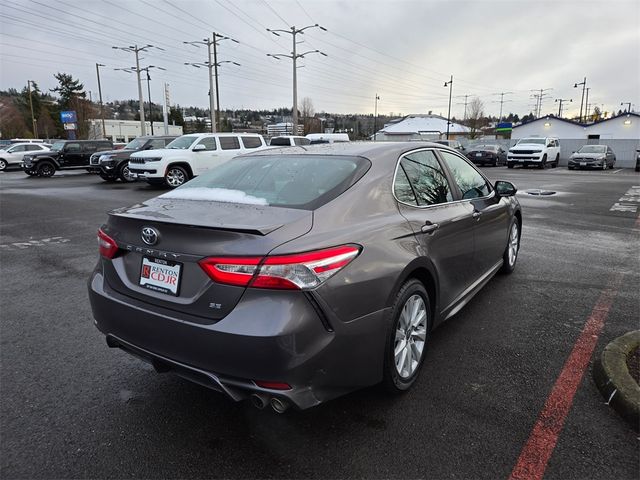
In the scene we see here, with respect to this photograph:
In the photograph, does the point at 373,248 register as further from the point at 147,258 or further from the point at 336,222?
the point at 147,258

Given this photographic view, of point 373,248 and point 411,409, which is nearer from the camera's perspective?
point 373,248

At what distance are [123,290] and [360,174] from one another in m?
1.60

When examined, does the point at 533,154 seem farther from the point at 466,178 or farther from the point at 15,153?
the point at 15,153

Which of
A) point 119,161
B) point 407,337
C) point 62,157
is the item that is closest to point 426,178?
point 407,337

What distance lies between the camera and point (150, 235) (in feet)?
7.99

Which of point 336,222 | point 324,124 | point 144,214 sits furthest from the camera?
point 324,124

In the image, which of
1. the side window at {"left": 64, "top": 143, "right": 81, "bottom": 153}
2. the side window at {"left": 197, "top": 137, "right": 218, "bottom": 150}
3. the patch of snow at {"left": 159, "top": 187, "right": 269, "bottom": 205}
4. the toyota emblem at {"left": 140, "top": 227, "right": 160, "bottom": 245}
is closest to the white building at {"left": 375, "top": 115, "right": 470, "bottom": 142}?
the side window at {"left": 64, "top": 143, "right": 81, "bottom": 153}

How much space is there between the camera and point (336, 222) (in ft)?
8.02

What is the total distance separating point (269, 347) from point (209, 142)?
14881 millimetres

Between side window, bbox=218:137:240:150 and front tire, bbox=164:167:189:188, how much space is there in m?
1.71

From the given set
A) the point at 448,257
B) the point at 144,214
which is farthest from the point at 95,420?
the point at 448,257

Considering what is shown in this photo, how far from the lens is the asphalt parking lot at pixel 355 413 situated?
229 cm

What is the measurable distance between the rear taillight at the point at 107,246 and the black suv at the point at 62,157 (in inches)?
916

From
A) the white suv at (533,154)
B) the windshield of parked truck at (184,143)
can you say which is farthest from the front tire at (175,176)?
the white suv at (533,154)
